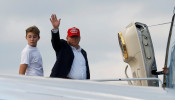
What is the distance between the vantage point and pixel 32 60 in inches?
192

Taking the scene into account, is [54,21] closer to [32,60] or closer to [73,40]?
[73,40]

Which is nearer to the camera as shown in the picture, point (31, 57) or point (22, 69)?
point (22, 69)

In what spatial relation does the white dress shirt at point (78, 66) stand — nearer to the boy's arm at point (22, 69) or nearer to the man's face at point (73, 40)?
the man's face at point (73, 40)

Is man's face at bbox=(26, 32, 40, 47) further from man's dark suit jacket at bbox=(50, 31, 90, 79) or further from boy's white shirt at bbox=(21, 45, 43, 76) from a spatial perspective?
man's dark suit jacket at bbox=(50, 31, 90, 79)

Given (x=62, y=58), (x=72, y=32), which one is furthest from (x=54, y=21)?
(x=62, y=58)

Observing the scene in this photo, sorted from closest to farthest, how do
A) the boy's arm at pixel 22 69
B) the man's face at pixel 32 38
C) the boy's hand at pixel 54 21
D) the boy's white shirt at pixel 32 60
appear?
the boy's hand at pixel 54 21 < the boy's arm at pixel 22 69 < the boy's white shirt at pixel 32 60 < the man's face at pixel 32 38

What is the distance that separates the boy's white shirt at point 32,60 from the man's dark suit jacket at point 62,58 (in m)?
0.18

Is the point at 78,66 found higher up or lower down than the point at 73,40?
lower down

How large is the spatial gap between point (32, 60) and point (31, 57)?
0.04 metres

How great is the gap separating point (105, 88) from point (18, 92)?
1.83 feet

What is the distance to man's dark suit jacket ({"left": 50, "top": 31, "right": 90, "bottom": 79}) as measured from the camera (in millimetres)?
4770

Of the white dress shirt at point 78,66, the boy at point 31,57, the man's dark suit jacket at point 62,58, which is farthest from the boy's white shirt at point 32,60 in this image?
the white dress shirt at point 78,66

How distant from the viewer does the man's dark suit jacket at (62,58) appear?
477cm

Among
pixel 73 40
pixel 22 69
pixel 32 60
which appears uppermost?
pixel 73 40
